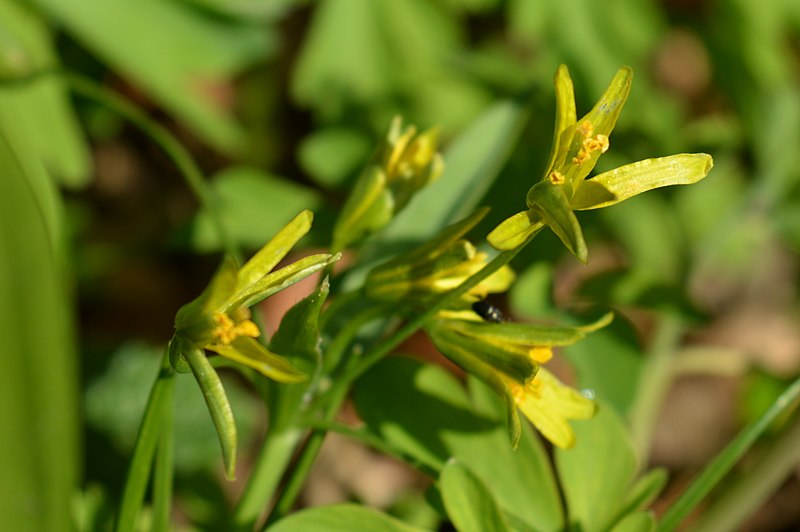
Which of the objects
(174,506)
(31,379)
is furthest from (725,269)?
(31,379)

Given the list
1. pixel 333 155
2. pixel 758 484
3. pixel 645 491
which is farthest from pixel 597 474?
pixel 333 155

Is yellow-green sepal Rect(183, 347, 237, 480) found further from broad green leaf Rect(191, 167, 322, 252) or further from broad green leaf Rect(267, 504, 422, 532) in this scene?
broad green leaf Rect(191, 167, 322, 252)

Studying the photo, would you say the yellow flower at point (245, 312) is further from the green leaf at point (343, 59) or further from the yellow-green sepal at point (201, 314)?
the green leaf at point (343, 59)

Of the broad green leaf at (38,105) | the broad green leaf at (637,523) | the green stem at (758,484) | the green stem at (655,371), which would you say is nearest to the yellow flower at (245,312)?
the broad green leaf at (637,523)

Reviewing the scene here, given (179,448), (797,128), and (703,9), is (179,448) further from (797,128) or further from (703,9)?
(703,9)

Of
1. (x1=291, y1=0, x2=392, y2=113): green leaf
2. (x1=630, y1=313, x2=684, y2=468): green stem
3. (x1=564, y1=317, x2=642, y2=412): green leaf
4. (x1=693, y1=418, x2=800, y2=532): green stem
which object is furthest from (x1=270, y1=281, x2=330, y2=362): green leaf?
(x1=291, y1=0, x2=392, y2=113): green leaf

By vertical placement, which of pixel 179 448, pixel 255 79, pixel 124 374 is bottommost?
pixel 179 448
